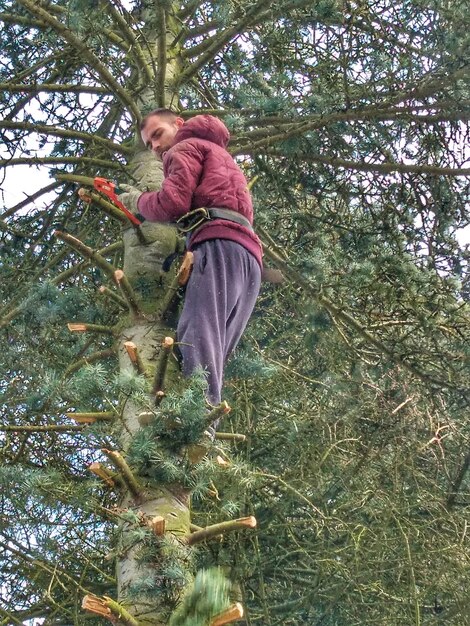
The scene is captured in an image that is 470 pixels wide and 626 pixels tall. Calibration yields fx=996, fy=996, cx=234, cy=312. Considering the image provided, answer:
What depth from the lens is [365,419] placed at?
5461 millimetres

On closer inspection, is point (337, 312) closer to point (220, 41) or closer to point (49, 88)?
point (220, 41)

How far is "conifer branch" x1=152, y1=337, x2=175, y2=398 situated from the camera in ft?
10.8

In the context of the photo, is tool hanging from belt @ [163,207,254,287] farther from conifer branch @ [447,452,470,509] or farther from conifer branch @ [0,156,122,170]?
conifer branch @ [447,452,470,509]

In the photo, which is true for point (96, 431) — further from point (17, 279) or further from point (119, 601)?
point (17, 279)

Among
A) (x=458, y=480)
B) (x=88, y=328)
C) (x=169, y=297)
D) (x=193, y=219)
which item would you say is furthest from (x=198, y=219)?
(x=458, y=480)

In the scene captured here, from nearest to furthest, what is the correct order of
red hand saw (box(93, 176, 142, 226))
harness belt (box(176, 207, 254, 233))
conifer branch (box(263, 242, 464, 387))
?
harness belt (box(176, 207, 254, 233)), red hand saw (box(93, 176, 142, 226)), conifer branch (box(263, 242, 464, 387))

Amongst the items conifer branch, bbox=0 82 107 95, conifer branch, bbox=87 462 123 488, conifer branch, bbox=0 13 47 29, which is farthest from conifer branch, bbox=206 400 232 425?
conifer branch, bbox=0 13 47 29

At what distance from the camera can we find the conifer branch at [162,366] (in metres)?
3.28

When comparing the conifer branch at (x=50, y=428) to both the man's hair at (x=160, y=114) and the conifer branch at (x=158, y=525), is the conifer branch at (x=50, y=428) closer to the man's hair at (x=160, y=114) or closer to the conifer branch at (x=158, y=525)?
the conifer branch at (x=158, y=525)

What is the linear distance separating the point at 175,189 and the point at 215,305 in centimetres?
50

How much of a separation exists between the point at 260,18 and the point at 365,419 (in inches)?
87.0

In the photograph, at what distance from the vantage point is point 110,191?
4012mm

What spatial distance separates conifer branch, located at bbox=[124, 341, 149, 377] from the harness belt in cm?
61

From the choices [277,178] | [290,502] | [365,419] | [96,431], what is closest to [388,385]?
[365,419]
